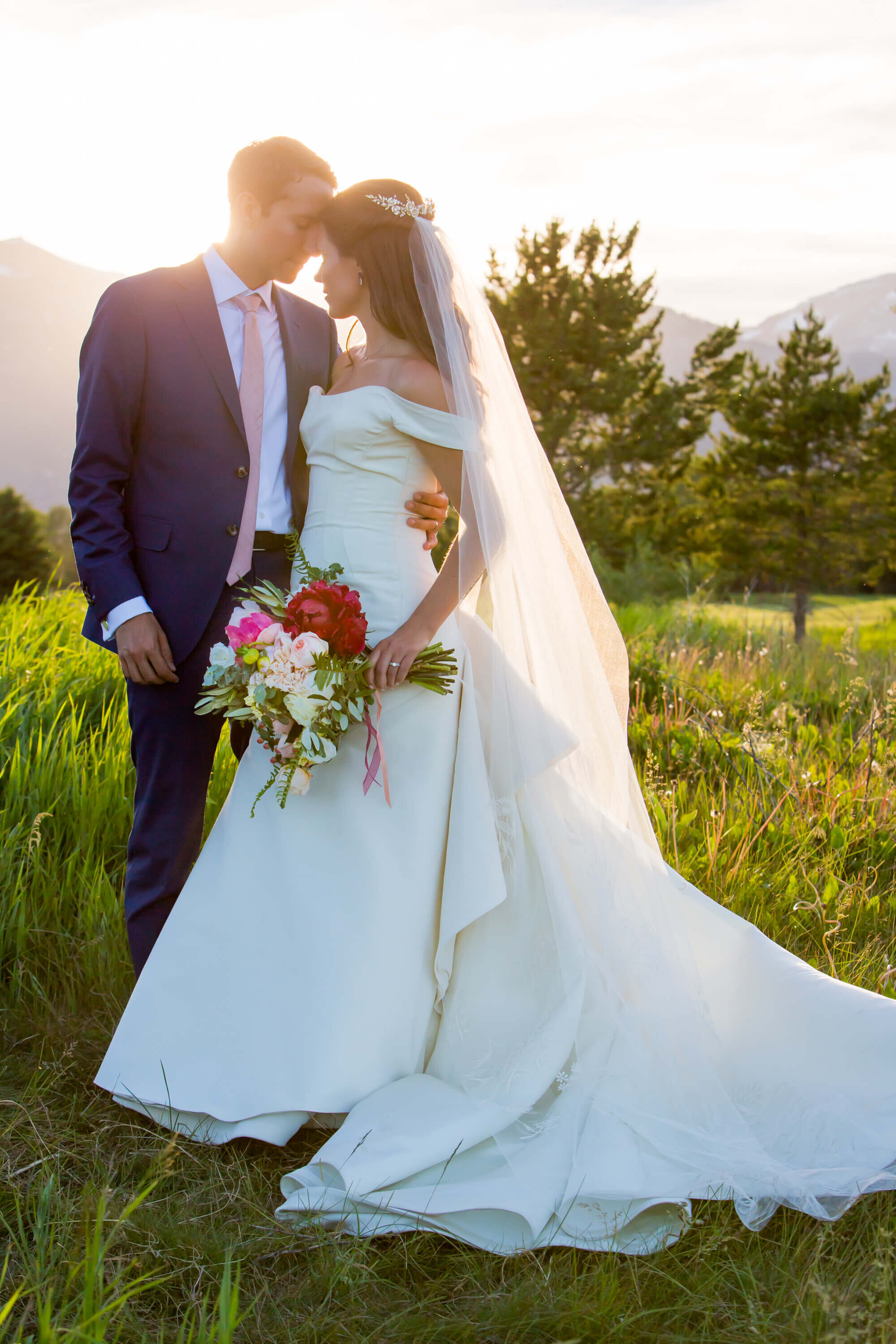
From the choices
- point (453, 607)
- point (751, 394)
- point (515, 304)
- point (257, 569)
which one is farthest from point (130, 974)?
point (751, 394)

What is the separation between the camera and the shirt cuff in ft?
9.41

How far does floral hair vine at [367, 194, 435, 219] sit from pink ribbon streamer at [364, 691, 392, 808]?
54.1 inches

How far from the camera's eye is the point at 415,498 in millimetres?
2846

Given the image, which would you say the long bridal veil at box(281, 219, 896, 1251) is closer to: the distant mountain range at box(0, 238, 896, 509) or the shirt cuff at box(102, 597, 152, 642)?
the shirt cuff at box(102, 597, 152, 642)

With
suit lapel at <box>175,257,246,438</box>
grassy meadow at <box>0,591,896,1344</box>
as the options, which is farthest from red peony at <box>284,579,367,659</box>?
grassy meadow at <box>0,591,896,1344</box>

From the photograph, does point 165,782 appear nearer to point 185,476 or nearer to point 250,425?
point 185,476

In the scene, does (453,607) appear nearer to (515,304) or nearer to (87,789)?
(87,789)

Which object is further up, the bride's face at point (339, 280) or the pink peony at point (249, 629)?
the bride's face at point (339, 280)

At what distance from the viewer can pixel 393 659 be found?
261 cm

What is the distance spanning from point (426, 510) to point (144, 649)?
941 millimetres

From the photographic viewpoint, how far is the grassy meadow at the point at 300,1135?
196 cm

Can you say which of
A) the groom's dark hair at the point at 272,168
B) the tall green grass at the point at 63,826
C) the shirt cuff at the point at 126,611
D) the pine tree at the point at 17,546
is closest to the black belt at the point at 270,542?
the shirt cuff at the point at 126,611

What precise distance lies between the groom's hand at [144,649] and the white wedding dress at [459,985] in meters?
0.42

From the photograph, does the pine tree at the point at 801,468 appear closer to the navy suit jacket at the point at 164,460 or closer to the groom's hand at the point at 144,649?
the navy suit jacket at the point at 164,460
